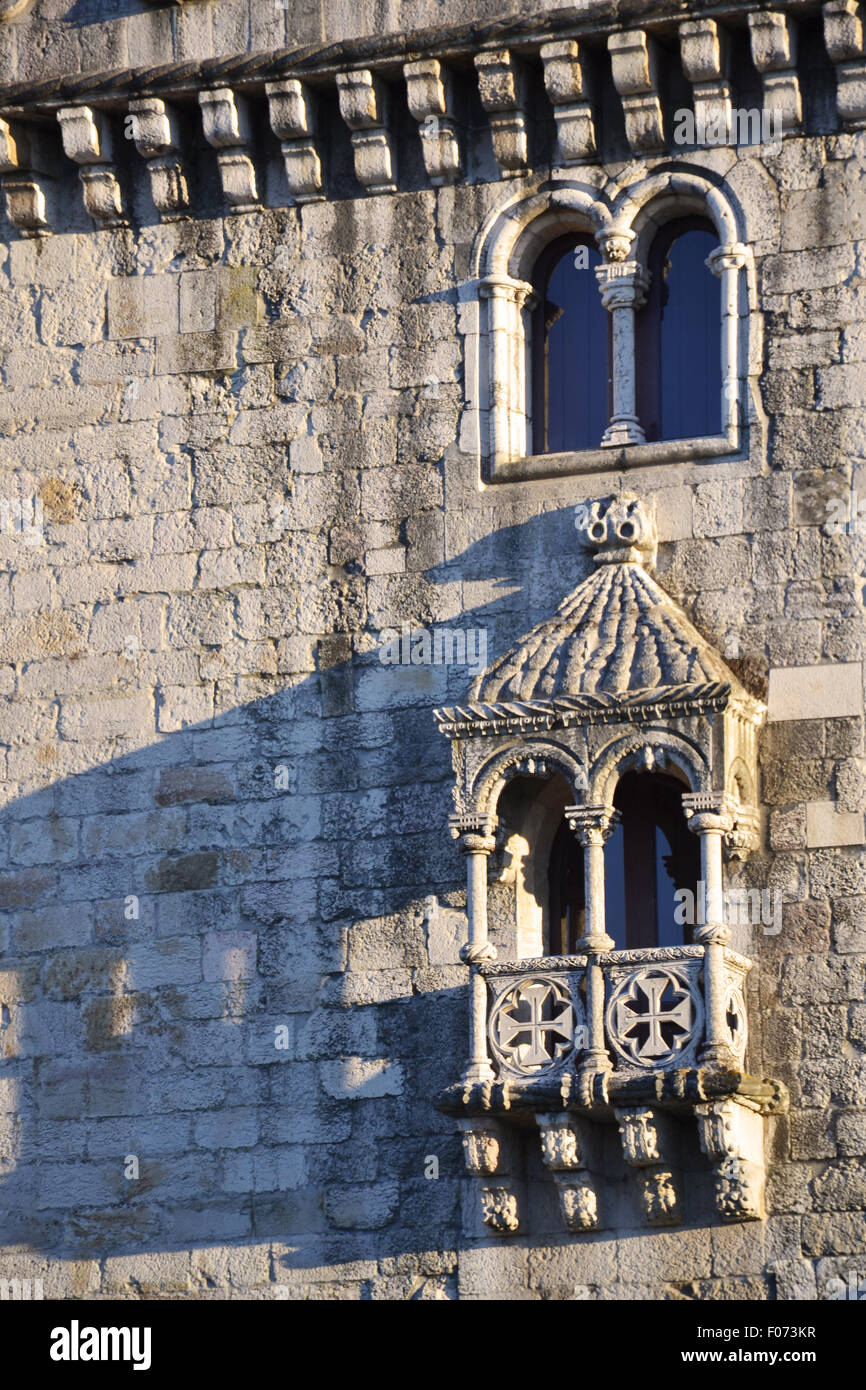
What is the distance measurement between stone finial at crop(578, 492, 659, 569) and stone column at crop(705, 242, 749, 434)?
645 mm

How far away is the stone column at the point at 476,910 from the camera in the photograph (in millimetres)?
18578

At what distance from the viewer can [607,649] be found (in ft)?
62.1

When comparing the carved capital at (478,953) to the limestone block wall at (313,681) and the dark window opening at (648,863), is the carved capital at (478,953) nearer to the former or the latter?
the limestone block wall at (313,681)

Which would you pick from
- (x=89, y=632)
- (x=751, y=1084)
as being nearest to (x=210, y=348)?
(x=89, y=632)

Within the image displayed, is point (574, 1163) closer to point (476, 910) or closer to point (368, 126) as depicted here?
point (476, 910)

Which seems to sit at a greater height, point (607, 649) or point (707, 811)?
point (607, 649)

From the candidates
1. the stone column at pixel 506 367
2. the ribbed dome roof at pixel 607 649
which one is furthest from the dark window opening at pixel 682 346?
the ribbed dome roof at pixel 607 649

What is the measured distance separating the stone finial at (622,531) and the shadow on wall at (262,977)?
0.67 ft

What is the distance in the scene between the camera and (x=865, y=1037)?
18.3 m

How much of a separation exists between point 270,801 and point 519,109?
161 inches

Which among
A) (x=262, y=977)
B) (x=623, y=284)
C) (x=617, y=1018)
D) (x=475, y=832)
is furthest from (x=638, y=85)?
(x=262, y=977)

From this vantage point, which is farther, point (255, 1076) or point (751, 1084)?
point (255, 1076)

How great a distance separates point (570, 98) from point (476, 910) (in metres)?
4.55
